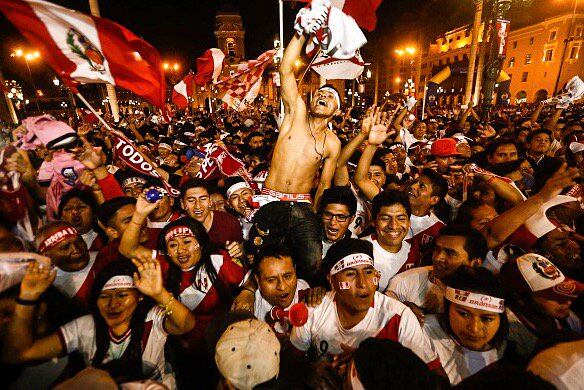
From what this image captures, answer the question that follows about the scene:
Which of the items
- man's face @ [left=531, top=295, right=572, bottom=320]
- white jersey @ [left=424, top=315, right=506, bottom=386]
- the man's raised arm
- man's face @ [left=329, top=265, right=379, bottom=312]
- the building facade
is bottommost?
white jersey @ [left=424, top=315, right=506, bottom=386]

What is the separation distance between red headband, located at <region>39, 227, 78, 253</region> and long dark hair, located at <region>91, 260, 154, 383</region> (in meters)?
0.86

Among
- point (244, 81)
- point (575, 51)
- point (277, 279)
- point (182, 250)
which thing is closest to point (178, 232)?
point (182, 250)

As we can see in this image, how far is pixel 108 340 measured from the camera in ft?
8.14

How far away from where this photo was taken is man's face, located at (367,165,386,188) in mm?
5139

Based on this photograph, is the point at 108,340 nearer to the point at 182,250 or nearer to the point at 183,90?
the point at 182,250

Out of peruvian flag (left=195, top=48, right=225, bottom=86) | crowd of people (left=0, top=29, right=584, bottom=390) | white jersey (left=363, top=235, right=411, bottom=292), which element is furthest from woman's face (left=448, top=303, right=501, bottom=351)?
peruvian flag (left=195, top=48, right=225, bottom=86)

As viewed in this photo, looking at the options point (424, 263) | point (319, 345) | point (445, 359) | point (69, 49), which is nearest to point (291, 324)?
point (319, 345)

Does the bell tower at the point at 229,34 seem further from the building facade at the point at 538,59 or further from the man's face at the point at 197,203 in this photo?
the man's face at the point at 197,203

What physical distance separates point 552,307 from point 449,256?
84cm

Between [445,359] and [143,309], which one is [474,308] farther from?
[143,309]

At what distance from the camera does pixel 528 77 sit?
5125 cm

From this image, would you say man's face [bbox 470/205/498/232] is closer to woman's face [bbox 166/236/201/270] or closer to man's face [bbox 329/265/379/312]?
man's face [bbox 329/265/379/312]

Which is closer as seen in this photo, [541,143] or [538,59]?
[541,143]

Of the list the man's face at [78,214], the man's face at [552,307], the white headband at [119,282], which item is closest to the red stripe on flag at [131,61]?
the man's face at [78,214]
